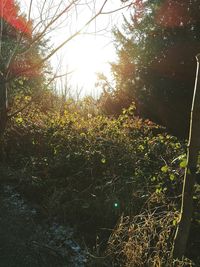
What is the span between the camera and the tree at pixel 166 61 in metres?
11.0

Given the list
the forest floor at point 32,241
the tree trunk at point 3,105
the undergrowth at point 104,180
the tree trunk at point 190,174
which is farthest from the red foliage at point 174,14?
the tree trunk at point 190,174

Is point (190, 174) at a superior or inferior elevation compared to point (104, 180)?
superior

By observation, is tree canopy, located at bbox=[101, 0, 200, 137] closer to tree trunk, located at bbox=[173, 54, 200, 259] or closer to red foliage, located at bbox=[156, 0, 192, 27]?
red foliage, located at bbox=[156, 0, 192, 27]

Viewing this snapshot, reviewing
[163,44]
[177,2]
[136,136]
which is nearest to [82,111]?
[163,44]

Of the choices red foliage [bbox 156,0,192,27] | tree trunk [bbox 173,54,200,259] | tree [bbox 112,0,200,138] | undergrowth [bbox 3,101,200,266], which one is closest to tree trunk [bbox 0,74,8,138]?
undergrowth [bbox 3,101,200,266]

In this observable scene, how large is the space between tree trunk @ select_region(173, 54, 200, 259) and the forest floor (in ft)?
3.65

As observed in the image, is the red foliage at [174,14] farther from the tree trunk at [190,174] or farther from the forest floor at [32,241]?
the tree trunk at [190,174]

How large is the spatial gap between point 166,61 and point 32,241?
8103 mm

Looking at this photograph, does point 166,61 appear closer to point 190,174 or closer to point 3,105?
point 3,105

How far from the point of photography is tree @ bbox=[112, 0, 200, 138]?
11023 mm

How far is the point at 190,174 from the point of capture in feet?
10.5

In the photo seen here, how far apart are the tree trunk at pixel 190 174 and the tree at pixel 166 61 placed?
25.4ft

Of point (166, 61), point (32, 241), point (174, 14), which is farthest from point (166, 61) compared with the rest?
point (32, 241)

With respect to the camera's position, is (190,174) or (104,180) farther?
(104,180)
